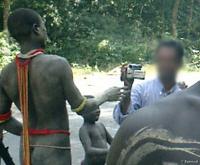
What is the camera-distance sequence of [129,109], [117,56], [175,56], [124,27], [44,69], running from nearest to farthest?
[175,56] < [44,69] < [129,109] < [117,56] < [124,27]

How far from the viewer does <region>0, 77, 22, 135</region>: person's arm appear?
301 centimetres

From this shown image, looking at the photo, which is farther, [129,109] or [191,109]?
[129,109]

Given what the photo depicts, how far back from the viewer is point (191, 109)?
0.93m

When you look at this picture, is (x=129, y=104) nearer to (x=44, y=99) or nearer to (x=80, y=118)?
(x=44, y=99)

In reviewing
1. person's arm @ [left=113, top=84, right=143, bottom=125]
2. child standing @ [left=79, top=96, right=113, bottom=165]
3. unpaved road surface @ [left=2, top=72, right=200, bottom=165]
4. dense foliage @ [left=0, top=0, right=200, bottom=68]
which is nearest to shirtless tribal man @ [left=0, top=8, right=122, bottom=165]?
person's arm @ [left=113, top=84, right=143, bottom=125]

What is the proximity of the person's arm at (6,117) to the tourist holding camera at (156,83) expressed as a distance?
1.93 ft

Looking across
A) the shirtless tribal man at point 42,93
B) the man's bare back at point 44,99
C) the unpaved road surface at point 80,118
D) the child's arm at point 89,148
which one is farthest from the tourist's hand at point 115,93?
the child's arm at point 89,148

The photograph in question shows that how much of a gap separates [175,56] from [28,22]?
1.31 m

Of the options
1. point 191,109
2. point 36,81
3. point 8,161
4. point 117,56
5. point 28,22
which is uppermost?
point 191,109

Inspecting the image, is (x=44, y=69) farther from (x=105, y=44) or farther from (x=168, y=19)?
(x=168, y=19)

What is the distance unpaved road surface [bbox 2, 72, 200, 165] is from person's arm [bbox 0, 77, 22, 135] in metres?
1.04

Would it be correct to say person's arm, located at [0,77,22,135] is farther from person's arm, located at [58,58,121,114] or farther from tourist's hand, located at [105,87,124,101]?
tourist's hand, located at [105,87,124,101]

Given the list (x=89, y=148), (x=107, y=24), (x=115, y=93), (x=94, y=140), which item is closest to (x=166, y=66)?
(x=115, y=93)

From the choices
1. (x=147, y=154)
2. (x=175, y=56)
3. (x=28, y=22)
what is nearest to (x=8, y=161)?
(x=28, y=22)
